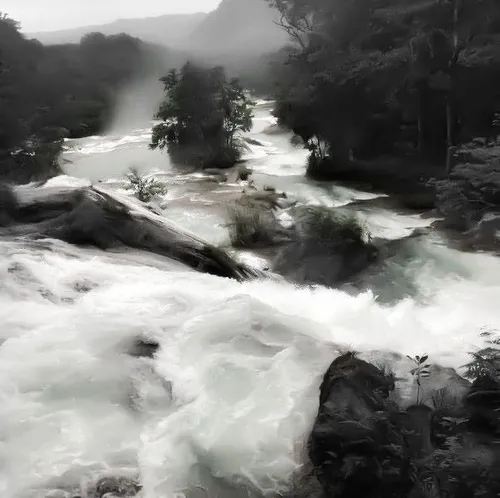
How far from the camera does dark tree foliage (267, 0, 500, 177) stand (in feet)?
38.1

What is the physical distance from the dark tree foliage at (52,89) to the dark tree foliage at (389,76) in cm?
474

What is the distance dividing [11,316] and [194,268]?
234cm

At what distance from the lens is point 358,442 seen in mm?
3152

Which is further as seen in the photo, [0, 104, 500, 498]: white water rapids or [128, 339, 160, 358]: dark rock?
[128, 339, 160, 358]: dark rock

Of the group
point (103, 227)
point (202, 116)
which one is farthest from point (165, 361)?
point (202, 116)

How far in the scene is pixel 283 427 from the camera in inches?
142

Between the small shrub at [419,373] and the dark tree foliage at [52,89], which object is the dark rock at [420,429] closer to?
the small shrub at [419,373]

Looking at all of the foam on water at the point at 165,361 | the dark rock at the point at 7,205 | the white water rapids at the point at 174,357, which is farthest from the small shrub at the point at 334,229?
the dark rock at the point at 7,205

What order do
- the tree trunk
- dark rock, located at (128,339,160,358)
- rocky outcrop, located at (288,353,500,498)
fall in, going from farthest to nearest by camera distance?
the tree trunk
dark rock, located at (128,339,160,358)
rocky outcrop, located at (288,353,500,498)

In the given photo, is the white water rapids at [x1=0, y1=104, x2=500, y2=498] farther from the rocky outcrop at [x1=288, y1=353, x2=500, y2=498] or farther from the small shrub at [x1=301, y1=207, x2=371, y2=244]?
the small shrub at [x1=301, y1=207, x2=371, y2=244]

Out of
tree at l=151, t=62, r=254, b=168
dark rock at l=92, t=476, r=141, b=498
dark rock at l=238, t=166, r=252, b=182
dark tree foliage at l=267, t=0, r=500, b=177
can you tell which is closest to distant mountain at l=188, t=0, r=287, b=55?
dark tree foliage at l=267, t=0, r=500, b=177

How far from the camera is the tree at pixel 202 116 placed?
16169 mm

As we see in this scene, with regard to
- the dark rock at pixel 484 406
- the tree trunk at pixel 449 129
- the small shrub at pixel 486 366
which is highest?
the tree trunk at pixel 449 129

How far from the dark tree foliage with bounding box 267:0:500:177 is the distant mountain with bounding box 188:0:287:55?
0.73 m
